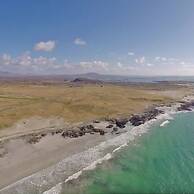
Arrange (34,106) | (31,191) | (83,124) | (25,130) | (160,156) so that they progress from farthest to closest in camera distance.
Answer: (34,106)
(83,124)
(25,130)
(160,156)
(31,191)

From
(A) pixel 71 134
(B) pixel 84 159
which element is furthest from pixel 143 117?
(B) pixel 84 159

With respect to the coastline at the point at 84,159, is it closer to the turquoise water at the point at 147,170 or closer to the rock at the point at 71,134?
the rock at the point at 71,134

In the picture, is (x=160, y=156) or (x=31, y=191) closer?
(x=31, y=191)

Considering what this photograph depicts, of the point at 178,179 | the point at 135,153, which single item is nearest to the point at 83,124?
the point at 135,153

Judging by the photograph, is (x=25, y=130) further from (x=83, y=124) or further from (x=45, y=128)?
(x=83, y=124)

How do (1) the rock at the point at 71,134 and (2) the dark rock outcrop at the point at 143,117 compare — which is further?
(2) the dark rock outcrop at the point at 143,117

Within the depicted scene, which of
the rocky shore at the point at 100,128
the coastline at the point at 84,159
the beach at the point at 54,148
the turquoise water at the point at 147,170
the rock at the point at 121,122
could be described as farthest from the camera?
the rock at the point at 121,122

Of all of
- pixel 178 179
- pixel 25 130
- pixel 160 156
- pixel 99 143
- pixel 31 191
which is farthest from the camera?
pixel 25 130

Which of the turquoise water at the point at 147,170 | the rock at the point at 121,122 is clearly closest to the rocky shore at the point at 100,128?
the rock at the point at 121,122

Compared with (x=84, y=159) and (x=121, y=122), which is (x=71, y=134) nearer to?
(x=84, y=159)

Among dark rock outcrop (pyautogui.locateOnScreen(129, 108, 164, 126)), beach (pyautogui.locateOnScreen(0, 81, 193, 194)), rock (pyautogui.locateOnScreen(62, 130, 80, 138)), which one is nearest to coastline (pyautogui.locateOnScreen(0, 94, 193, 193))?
beach (pyautogui.locateOnScreen(0, 81, 193, 194))
